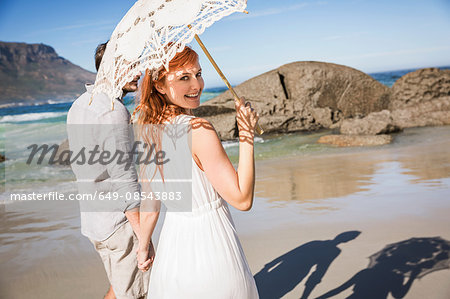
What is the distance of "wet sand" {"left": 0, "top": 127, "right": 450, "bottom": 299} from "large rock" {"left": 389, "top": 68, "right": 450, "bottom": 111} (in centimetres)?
670

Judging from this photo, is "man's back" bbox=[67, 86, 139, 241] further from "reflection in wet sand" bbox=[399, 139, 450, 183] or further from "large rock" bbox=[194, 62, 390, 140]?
"large rock" bbox=[194, 62, 390, 140]

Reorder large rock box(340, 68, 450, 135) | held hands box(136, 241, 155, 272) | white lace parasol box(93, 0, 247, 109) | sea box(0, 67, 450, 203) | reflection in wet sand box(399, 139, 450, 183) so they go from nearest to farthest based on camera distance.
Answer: white lace parasol box(93, 0, 247, 109) → held hands box(136, 241, 155, 272) → reflection in wet sand box(399, 139, 450, 183) → sea box(0, 67, 450, 203) → large rock box(340, 68, 450, 135)

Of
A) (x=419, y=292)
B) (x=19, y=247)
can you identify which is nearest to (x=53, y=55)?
(x=19, y=247)

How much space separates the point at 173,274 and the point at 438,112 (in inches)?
468

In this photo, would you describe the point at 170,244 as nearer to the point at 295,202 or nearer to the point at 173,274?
the point at 173,274

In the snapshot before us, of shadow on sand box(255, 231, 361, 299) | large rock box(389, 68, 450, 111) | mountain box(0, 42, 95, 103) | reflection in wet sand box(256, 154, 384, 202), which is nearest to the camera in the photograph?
shadow on sand box(255, 231, 361, 299)

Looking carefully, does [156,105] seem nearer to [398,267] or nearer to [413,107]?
[398,267]

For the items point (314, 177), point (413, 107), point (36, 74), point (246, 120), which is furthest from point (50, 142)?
point (36, 74)

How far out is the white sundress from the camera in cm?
176

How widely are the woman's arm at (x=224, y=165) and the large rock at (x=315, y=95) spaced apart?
1212 centimetres

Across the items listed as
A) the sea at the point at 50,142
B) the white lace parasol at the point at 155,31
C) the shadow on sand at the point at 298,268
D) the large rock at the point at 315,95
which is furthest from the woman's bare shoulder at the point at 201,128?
the large rock at the point at 315,95

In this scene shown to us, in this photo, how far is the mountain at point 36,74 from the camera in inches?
1583

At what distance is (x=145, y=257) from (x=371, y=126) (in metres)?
9.60

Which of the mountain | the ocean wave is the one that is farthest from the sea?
the mountain
